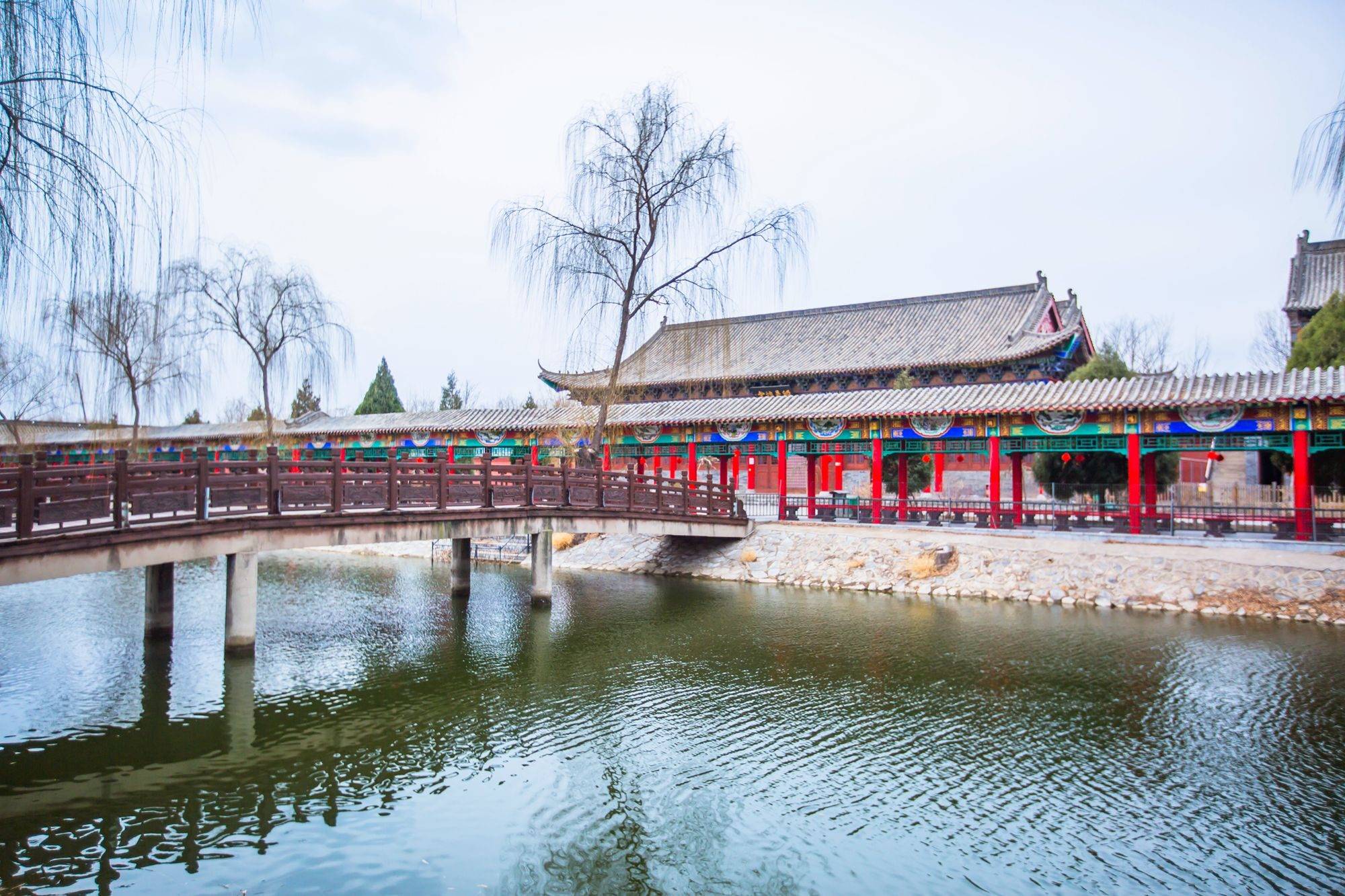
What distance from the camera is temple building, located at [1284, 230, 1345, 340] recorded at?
77.4 ft

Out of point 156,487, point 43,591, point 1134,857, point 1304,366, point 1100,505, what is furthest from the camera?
point 1304,366

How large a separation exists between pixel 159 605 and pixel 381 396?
29958 mm

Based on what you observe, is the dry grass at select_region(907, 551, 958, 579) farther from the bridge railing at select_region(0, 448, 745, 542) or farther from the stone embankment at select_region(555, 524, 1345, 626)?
the bridge railing at select_region(0, 448, 745, 542)

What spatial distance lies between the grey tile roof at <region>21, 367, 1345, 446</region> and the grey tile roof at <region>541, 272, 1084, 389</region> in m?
2.23

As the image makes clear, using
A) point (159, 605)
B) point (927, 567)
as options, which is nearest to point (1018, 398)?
point (927, 567)

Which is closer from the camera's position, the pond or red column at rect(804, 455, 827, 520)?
the pond

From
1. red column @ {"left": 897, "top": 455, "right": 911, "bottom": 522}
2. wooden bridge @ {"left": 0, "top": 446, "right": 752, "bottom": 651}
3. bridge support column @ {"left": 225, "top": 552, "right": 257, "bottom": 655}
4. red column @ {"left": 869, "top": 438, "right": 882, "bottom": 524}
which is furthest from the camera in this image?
red column @ {"left": 869, "top": 438, "right": 882, "bottom": 524}

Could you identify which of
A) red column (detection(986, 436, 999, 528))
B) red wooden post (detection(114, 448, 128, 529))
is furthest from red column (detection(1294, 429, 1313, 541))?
red wooden post (detection(114, 448, 128, 529))

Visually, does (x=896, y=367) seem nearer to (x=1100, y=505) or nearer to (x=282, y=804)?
(x=1100, y=505)

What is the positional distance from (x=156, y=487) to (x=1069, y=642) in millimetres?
11439

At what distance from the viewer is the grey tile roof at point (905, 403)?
1470 cm

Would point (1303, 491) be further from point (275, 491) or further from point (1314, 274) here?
point (275, 491)

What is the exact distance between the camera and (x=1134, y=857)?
5340mm

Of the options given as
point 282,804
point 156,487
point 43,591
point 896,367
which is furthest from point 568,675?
point 896,367
